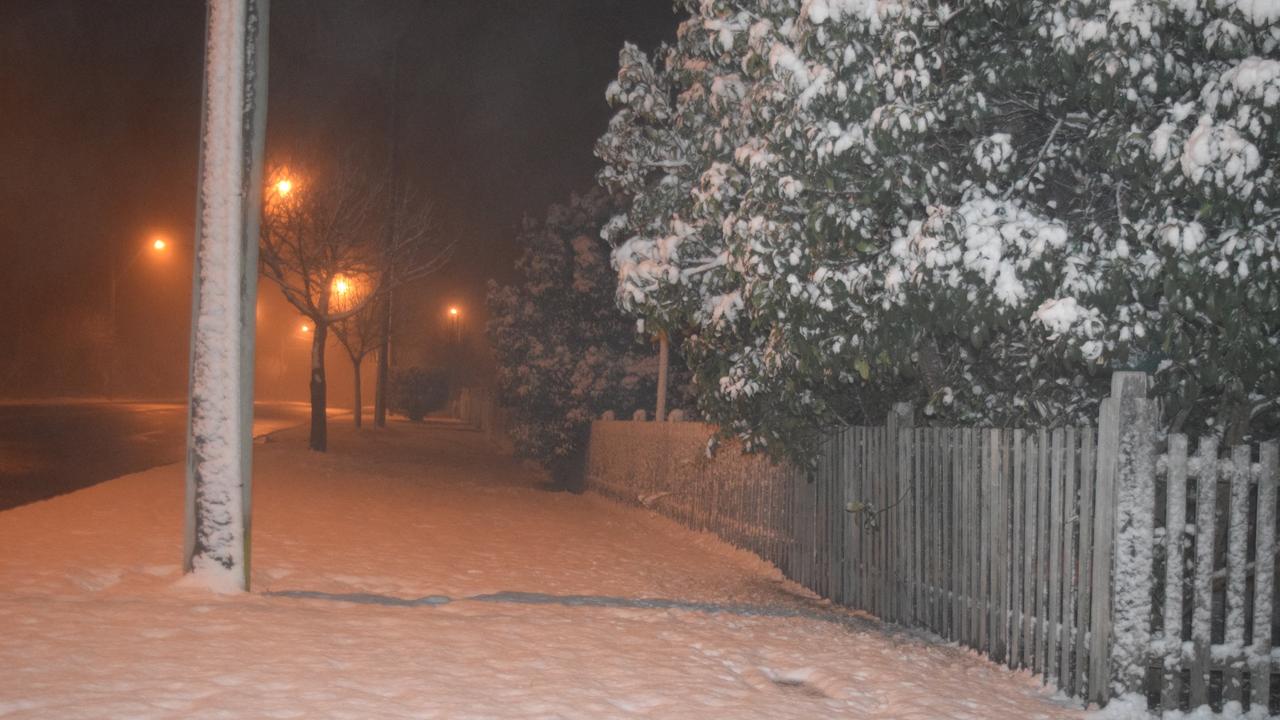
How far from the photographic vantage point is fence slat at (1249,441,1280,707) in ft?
18.2

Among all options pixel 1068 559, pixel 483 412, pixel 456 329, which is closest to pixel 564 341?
pixel 1068 559

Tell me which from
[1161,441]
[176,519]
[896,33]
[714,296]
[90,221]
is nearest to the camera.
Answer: [1161,441]

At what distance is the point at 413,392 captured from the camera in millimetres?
52500

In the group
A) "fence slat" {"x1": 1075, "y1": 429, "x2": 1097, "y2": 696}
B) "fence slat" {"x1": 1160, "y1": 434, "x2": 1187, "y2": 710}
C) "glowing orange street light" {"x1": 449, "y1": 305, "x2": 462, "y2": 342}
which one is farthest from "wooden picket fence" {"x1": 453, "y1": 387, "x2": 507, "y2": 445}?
"fence slat" {"x1": 1160, "y1": 434, "x2": 1187, "y2": 710}

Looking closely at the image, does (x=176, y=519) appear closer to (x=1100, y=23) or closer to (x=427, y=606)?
(x=427, y=606)

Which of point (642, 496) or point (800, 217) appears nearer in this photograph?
point (800, 217)

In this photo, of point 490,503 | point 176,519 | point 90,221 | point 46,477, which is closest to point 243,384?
point 176,519

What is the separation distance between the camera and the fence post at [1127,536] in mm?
5645

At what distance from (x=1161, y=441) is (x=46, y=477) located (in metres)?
16.8

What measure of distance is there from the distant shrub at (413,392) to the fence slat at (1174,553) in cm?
4843

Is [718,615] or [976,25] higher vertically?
[976,25]

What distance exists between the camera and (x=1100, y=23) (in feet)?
20.7

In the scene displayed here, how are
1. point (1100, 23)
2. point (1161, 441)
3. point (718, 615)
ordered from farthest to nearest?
point (718, 615) < point (1100, 23) < point (1161, 441)

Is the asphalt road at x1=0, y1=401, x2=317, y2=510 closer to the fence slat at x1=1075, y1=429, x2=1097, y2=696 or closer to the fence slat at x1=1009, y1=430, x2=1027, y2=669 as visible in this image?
the fence slat at x1=1009, y1=430, x2=1027, y2=669
